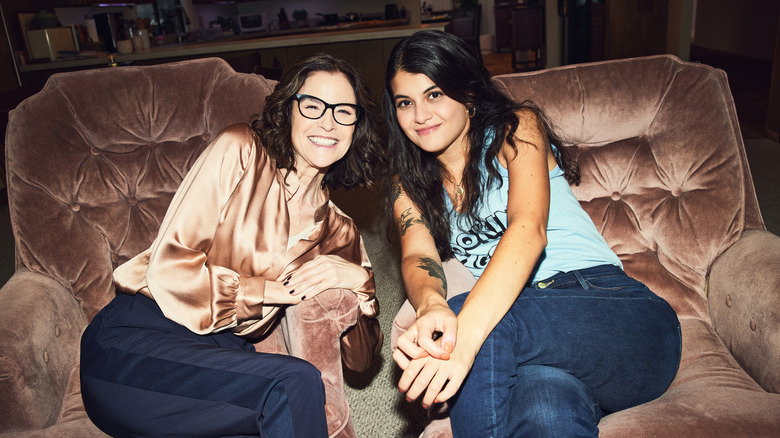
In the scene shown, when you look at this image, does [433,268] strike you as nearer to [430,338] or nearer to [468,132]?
[430,338]

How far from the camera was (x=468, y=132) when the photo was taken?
5.17 ft

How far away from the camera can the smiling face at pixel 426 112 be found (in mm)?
1440

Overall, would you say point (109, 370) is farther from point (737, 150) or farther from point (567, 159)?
point (737, 150)

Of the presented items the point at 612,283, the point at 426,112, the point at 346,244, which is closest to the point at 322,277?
the point at 346,244

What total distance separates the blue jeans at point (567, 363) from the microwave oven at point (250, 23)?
800cm

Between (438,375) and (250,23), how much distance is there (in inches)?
323

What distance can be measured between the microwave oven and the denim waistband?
26.0 ft

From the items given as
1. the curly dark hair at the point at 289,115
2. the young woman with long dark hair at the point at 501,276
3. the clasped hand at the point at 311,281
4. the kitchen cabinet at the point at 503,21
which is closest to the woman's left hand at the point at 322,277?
the clasped hand at the point at 311,281

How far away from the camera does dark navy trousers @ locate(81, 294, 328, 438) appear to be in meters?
1.14

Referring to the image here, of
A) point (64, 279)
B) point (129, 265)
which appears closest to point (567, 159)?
point (129, 265)

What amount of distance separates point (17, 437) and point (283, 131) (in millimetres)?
952

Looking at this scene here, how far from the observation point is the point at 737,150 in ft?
5.04

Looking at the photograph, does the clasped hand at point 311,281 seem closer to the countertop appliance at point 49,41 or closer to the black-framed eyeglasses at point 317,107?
the black-framed eyeglasses at point 317,107

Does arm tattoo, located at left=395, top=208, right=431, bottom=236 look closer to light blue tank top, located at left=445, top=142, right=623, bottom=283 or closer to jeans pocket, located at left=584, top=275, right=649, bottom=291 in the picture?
light blue tank top, located at left=445, top=142, right=623, bottom=283
